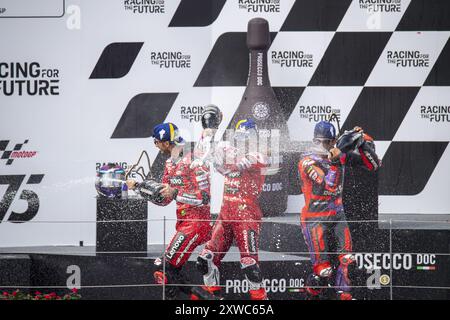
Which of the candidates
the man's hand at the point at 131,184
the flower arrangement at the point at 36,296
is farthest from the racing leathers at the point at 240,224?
the flower arrangement at the point at 36,296

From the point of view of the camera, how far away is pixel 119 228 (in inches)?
383

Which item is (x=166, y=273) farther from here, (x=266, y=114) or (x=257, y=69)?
(x=257, y=69)

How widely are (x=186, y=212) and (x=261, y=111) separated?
832 mm

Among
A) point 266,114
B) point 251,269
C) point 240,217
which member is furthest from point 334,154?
point 251,269

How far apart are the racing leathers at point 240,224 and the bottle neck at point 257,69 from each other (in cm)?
48

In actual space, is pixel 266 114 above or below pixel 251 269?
above

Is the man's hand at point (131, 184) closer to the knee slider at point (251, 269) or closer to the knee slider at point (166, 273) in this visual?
the knee slider at point (166, 273)

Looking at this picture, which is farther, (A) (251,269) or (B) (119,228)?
(B) (119,228)

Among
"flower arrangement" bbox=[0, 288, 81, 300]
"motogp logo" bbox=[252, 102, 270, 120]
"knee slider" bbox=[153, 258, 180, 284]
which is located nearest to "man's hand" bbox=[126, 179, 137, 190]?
"knee slider" bbox=[153, 258, 180, 284]

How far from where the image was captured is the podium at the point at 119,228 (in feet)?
31.9

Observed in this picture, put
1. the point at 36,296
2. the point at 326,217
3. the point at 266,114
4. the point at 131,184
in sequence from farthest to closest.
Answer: the point at 266,114, the point at 131,184, the point at 326,217, the point at 36,296
